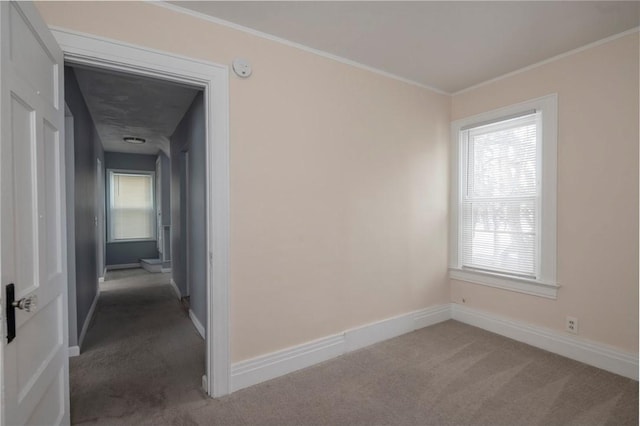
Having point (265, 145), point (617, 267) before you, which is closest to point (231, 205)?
point (265, 145)

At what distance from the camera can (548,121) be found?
2852 millimetres

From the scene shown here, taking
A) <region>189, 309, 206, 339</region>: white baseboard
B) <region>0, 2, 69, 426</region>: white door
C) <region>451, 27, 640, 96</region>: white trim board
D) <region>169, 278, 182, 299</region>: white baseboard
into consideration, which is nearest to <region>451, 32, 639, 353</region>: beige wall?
<region>451, 27, 640, 96</region>: white trim board

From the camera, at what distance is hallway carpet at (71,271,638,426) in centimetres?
199

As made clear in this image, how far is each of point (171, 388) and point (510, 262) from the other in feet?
10.2

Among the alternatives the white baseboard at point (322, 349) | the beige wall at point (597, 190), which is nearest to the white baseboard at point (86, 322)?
the white baseboard at point (322, 349)

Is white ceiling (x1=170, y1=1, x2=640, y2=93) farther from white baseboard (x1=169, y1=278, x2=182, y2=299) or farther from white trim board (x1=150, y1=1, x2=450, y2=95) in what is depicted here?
white baseboard (x1=169, y1=278, x2=182, y2=299)

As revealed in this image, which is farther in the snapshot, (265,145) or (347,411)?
(265,145)

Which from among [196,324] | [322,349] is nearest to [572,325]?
[322,349]

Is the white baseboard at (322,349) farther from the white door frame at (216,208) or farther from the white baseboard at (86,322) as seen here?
the white baseboard at (86,322)

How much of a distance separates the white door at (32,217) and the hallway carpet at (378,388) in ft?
1.97

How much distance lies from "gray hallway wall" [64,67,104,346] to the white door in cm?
134

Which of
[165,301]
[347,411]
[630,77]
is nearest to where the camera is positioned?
[347,411]

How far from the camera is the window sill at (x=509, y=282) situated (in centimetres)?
289

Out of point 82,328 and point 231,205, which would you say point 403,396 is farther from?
point 82,328
